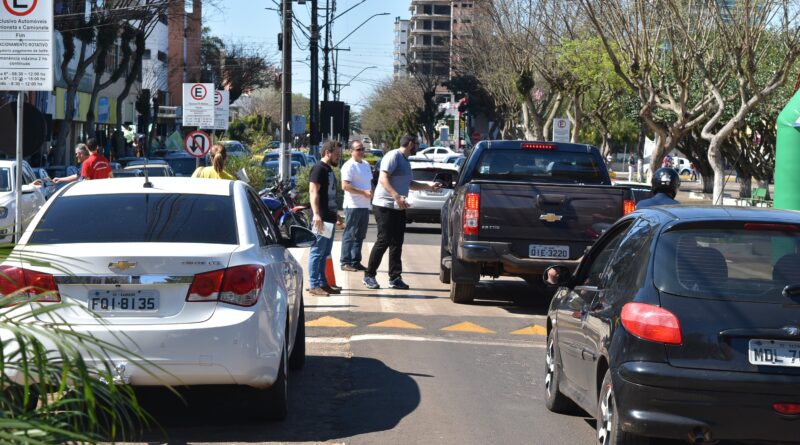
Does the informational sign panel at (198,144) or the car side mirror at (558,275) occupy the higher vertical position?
the informational sign panel at (198,144)

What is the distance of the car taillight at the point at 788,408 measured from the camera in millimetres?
5699

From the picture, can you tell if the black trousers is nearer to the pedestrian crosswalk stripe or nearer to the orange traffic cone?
the orange traffic cone

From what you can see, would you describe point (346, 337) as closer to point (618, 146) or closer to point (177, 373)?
point (177, 373)

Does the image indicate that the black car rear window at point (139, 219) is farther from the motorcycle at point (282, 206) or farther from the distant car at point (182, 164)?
the distant car at point (182, 164)

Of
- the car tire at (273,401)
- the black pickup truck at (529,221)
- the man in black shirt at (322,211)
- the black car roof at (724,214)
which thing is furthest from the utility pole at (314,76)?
Answer: the black car roof at (724,214)

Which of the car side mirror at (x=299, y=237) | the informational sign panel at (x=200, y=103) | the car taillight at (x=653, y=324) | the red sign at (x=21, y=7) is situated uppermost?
the red sign at (x=21, y=7)

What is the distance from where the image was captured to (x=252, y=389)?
7473 millimetres

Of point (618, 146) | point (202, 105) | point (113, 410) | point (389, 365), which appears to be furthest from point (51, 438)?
point (618, 146)

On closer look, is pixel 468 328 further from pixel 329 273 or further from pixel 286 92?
pixel 286 92

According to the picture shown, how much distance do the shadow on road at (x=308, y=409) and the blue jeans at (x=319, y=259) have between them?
4.34 metres

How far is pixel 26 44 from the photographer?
11.9 meters

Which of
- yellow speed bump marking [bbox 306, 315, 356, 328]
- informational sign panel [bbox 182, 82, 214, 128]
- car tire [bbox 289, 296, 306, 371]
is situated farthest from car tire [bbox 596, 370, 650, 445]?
informational sign panel [bbox 182, 82, 214, 128]

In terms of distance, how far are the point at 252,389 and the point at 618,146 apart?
111 meters

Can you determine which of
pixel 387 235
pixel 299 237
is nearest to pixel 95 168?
pixel 387 235
